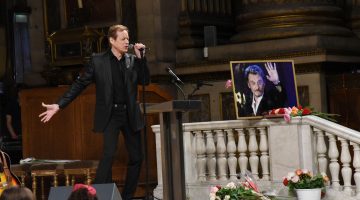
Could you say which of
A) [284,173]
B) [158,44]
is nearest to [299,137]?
[284,173]

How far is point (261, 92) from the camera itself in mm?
11672

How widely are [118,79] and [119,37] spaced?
0.51 meters

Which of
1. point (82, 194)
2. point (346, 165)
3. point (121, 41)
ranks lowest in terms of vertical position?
point (346, 165)

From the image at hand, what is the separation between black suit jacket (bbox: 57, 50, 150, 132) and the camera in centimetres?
1010

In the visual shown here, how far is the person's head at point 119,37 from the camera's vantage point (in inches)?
394

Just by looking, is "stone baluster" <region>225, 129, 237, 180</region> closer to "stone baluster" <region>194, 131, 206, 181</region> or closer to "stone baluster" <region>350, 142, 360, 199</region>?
"stone baluster" <region>194, 131, 206, 181</region>

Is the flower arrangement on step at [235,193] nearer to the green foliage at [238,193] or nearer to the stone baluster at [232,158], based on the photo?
the green foliage at [238,193]

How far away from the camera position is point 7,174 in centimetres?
986

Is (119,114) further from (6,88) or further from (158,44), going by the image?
(6,88)

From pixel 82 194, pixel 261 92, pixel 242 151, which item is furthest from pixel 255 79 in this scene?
pixel 82 194

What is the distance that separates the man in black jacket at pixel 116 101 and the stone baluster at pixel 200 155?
64.8 inches

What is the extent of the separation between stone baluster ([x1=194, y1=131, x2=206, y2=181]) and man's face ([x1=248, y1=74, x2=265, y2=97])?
89cm

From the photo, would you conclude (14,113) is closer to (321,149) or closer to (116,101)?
(116,101)

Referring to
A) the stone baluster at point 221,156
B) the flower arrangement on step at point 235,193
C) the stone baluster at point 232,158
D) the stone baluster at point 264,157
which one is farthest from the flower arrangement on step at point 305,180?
the stone baluster at point 221,156
